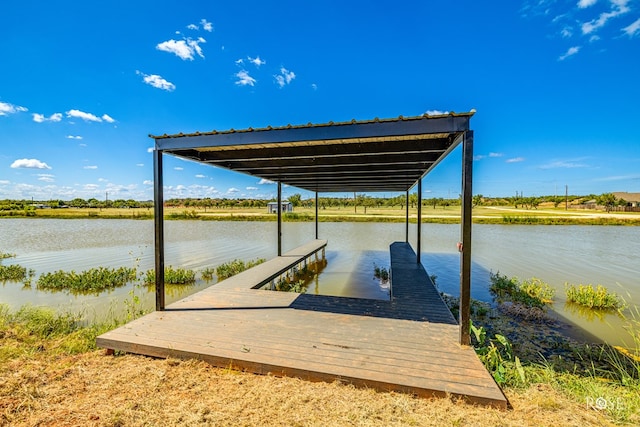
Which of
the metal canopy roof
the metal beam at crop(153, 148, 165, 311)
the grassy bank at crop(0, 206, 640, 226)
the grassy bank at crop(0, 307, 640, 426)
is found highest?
the metal canopy roof

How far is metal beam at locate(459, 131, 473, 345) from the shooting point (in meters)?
3.09

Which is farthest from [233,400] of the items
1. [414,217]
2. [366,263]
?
[414,217]

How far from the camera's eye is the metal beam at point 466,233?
10.2 feet

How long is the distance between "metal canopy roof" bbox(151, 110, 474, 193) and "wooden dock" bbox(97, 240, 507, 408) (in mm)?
2495

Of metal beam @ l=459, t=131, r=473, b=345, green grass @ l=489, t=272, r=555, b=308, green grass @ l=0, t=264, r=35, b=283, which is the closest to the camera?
metal beam @ l=459, t=131, r=473, b=345

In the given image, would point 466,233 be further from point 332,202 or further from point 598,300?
point 332,202

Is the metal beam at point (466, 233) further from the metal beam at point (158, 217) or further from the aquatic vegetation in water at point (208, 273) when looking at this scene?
the aquatic vegetation in water at point (208, 273)

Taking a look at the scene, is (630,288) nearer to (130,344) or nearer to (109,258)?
(130,344)

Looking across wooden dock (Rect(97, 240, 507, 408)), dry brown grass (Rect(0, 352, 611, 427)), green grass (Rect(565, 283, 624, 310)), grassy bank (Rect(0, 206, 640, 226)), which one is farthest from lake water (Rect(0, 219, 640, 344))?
grassy bank (Rect(0, 206, 640, 226))

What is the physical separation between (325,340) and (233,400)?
1195mm

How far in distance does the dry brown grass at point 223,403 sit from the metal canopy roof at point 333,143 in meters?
2.73

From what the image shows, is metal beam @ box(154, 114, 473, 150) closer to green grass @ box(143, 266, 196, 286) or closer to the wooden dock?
the wooden dock

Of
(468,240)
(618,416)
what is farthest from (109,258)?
(618,416)

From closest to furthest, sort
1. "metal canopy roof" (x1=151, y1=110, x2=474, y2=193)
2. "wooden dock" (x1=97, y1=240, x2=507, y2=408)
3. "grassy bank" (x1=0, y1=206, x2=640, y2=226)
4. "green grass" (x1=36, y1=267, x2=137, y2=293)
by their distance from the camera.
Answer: "wooden dock" (x1=97, y1=240, x2=507, y2=408)
"metal canopy roof" (x1=151, y1=110, x2=474, y2=193)
"green grass" (x1=36, y1=267, x2=137, y2=293)
"grassy bank" (x1=0, y1=206, x2=640, y2=226)
